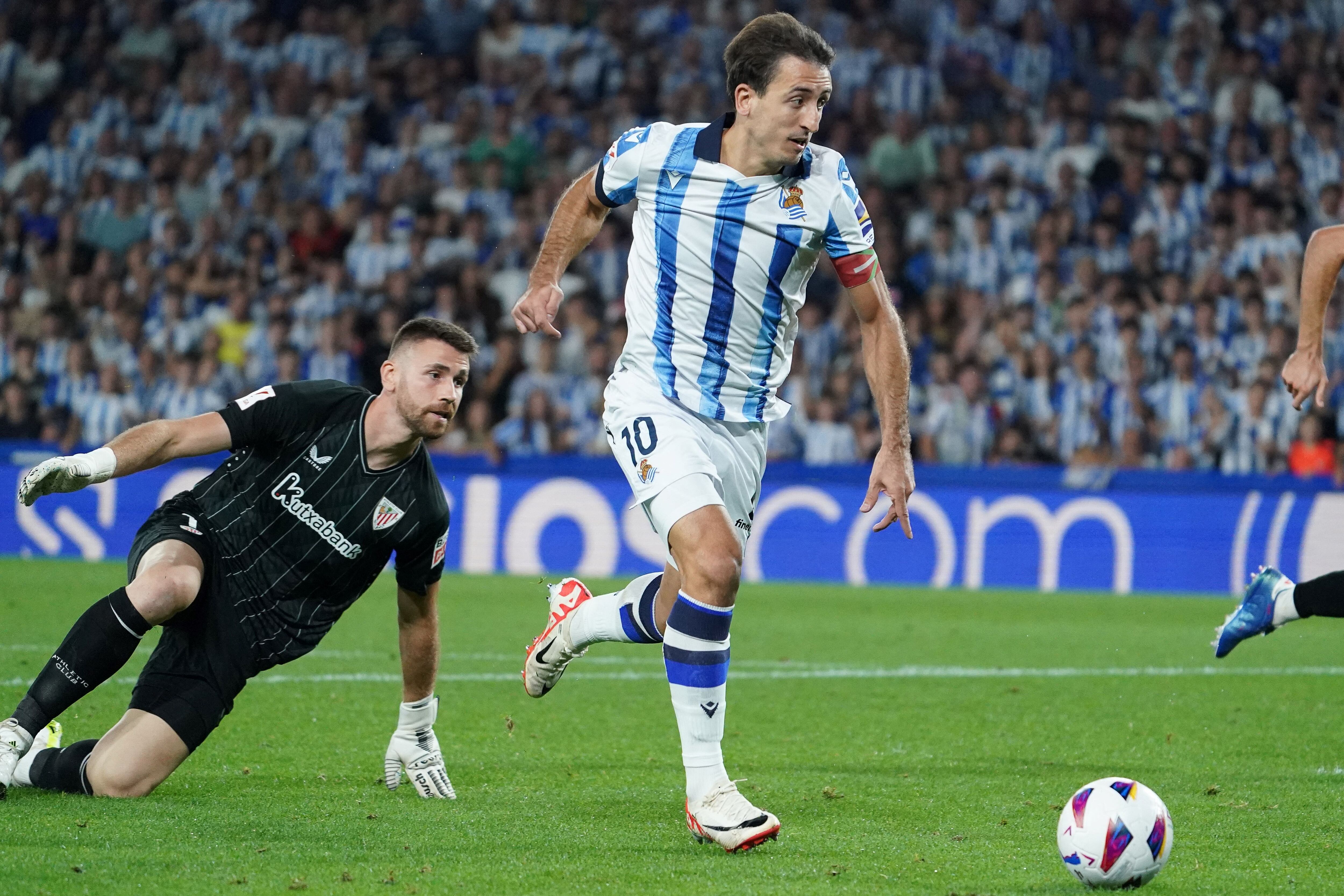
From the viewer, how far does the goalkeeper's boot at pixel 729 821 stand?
411 cm

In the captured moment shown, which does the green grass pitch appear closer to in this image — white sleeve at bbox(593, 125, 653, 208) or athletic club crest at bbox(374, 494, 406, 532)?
athletic club crest at bbox(374, 494, 406, 532)

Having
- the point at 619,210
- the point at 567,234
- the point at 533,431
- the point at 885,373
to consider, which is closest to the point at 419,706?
the point at 567,234

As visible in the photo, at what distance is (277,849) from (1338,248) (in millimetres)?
3596

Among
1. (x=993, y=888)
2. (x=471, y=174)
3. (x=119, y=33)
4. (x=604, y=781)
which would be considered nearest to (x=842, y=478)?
(x=471, y=174)

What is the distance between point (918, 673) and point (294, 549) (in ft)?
14.0

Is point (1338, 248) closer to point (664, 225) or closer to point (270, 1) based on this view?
point (664, 225)

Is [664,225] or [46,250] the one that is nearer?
[664,225]

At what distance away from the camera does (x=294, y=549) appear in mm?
5008

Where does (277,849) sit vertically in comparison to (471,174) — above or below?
below

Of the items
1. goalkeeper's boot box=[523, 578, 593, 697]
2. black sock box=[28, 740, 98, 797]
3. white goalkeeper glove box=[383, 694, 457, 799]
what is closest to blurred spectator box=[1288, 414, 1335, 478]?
goalkeeper's boot box=[523, 578, 593, 697]

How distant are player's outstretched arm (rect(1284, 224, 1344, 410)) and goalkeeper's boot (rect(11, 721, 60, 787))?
3870 millimetres

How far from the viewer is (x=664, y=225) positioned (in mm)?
4785

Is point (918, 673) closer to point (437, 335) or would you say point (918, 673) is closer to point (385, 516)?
point (385, 516)

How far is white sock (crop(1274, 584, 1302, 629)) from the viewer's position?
5.48 metres
